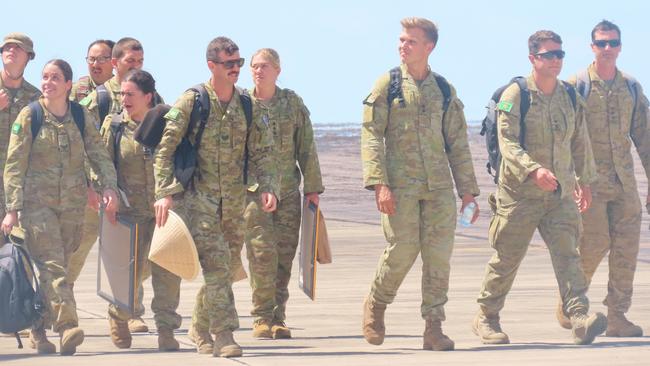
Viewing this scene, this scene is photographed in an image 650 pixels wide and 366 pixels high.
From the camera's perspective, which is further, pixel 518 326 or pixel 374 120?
pixel 518 326

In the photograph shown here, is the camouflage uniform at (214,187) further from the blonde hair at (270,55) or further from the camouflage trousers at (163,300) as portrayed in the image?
the blonde hair at (270,55)

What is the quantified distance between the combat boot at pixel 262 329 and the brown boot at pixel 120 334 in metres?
1.14

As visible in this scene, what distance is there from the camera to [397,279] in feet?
42.4

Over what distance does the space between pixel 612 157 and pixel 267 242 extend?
2.73 m

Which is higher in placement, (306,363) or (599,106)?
(599,106)

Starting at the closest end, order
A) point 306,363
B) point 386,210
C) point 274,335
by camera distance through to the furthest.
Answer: point 306,363 < point 386,210 < point 274,335

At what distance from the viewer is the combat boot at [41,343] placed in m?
12.6

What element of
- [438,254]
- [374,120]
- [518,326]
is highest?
[374,120]

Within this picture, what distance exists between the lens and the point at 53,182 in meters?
12.9

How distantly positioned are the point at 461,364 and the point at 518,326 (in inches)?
103

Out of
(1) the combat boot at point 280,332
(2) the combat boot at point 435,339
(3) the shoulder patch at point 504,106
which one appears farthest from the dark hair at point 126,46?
(2) the combat boot at point 435,339

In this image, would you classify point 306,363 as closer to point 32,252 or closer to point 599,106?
point 32,252

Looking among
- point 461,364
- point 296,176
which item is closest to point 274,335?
point 296,176

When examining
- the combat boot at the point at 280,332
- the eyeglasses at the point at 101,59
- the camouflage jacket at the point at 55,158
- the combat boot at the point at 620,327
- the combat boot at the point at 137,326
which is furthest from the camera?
the eyeglasses at the point at 101,59
